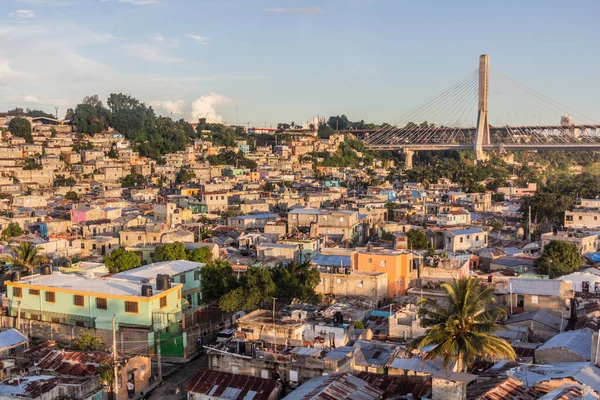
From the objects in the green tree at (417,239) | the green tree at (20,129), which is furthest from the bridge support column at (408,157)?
the green tree at (417,239)

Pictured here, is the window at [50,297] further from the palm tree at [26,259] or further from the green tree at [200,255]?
the green tree at [200,255]

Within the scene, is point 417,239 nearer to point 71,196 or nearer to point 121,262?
point 121,262

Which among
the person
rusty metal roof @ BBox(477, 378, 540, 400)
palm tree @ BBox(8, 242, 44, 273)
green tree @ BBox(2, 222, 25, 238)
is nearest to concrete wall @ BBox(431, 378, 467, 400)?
rusty metal roof @ BBox(477, 378, 540, 400)

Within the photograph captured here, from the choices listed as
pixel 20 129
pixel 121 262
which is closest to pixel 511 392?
pixel 121 262

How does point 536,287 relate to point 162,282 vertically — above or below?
below

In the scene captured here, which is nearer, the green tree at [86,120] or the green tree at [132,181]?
the green tree at [132,181]

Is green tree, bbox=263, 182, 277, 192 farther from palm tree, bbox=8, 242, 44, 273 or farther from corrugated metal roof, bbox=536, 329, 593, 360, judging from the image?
corrugated metal roof, bbox=536, 329, 593, 360
